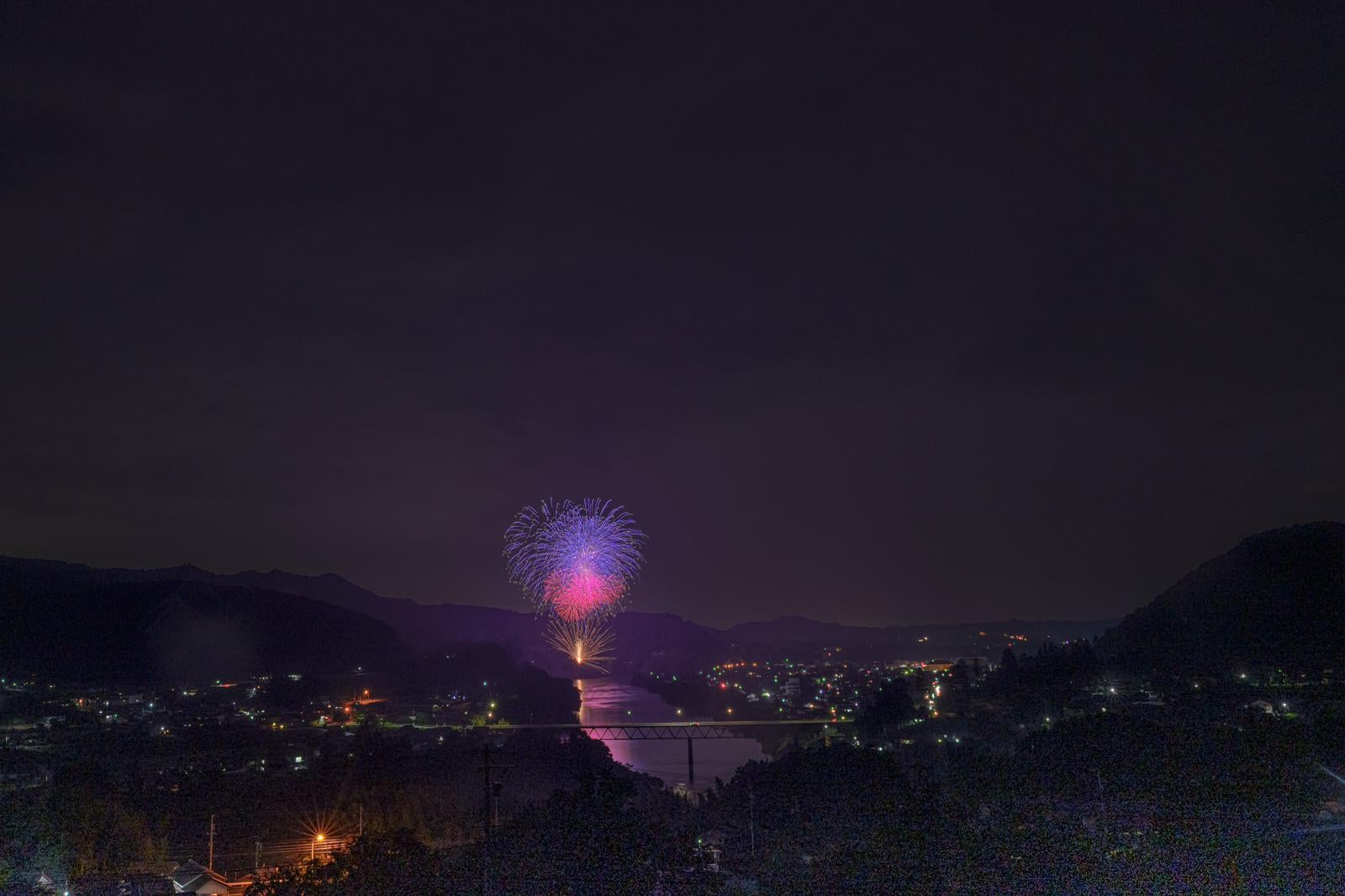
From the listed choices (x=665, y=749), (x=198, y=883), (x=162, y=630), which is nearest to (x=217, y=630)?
(x=162, y=630)

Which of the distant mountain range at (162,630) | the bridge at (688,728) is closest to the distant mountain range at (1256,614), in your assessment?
the bridge at (688,728)

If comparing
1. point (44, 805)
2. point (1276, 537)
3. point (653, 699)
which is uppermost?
point (1276, 537)

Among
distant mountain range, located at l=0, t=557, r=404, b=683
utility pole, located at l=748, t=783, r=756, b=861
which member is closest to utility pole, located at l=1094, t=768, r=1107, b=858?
utility pole, located at l=748, t=783, r=756, b=861

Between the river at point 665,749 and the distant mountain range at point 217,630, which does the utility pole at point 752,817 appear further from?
the distant mountain range at point 217,630

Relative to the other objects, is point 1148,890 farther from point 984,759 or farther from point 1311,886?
point 984,759

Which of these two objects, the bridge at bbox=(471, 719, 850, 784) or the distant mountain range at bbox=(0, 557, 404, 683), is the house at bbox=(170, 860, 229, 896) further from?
the distant mountain range at bbox=(0, 557, 404, 683)

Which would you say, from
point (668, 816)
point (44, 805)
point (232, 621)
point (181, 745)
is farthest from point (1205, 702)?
point (232, 621)

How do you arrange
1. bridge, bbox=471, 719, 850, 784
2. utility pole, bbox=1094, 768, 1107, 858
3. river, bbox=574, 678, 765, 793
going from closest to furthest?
utility pole, bbox=1094, 768, 1107, 858 → bridge, bbox=471, 719, 850, 784 → river, bbox=574, 678, 765, 793
